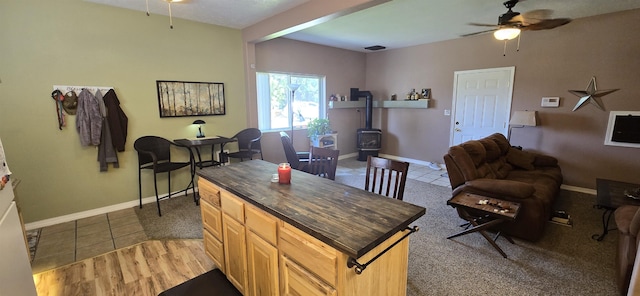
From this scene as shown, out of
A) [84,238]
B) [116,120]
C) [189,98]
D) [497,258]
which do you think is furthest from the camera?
[189,98]

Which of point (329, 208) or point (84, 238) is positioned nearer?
point (329, 208)

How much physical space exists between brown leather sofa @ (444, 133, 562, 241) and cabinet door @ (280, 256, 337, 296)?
2.39 m

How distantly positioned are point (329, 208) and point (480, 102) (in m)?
4.90

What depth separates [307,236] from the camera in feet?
4.22

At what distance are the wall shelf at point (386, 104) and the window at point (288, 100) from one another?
13.5 inches

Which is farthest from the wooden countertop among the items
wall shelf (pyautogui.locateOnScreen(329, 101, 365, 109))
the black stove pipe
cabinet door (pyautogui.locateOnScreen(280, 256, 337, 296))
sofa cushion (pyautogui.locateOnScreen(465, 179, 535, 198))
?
the black stove pipe

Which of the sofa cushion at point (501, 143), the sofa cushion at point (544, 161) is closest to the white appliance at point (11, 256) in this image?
the sofa cushion at point (501, 143)

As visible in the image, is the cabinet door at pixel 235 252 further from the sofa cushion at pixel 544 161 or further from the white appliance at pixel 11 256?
the sofa cushion at pixel 544 161

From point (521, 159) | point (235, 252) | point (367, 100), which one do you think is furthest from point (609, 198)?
point (367, 100)

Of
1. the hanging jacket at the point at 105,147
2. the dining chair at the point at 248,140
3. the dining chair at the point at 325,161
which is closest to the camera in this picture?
the dining chair at the point at 325,161

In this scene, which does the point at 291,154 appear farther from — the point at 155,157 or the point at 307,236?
the point at 307,236

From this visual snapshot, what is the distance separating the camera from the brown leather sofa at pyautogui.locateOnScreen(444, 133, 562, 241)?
8.91 ft

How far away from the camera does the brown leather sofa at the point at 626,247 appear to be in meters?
1.88

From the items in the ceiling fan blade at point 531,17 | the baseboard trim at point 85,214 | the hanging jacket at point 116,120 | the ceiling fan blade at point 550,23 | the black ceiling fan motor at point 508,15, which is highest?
the black ceiling fan motor at point 508,15
